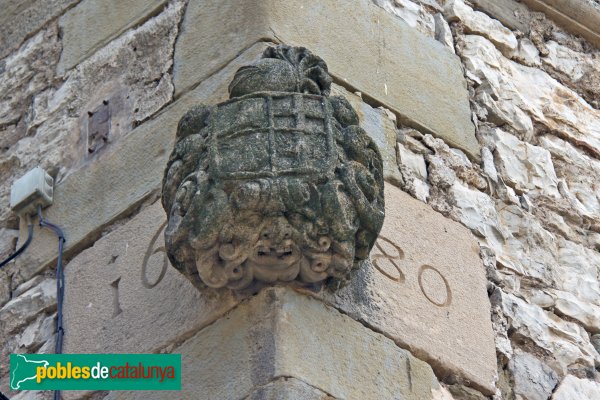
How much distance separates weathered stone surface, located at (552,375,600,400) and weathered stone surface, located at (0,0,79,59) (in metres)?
2.21

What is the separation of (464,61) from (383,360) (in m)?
1.53

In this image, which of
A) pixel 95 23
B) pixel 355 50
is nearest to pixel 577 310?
pixel 355 50

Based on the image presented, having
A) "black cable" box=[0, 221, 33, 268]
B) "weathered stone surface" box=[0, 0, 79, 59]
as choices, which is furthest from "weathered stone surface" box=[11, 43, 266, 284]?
"weathered stone surface" box=[0, 0, 79, 59]

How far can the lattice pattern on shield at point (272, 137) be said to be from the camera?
3492 mm

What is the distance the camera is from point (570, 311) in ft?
14.2

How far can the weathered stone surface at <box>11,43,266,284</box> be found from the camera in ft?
14.0

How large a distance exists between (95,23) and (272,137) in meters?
1.62

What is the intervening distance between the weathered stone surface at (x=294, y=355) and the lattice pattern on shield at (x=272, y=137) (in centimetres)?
32

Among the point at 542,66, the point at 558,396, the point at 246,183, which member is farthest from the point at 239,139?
the point at 542,66

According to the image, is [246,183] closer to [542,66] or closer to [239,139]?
[239,139]

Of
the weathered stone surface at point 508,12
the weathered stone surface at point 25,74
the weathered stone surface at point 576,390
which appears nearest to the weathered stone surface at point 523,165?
the weathered stone surface at point 508,12

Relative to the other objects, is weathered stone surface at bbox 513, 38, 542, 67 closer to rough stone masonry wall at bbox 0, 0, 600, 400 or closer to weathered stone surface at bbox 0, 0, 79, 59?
rough stone masonry wall at bbox 0, 0, 600, 400

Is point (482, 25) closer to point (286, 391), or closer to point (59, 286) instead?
point (59, 286)

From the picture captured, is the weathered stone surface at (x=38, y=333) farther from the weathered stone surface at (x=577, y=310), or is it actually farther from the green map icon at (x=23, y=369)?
the weathered stone surface at (x=577, y=310)
